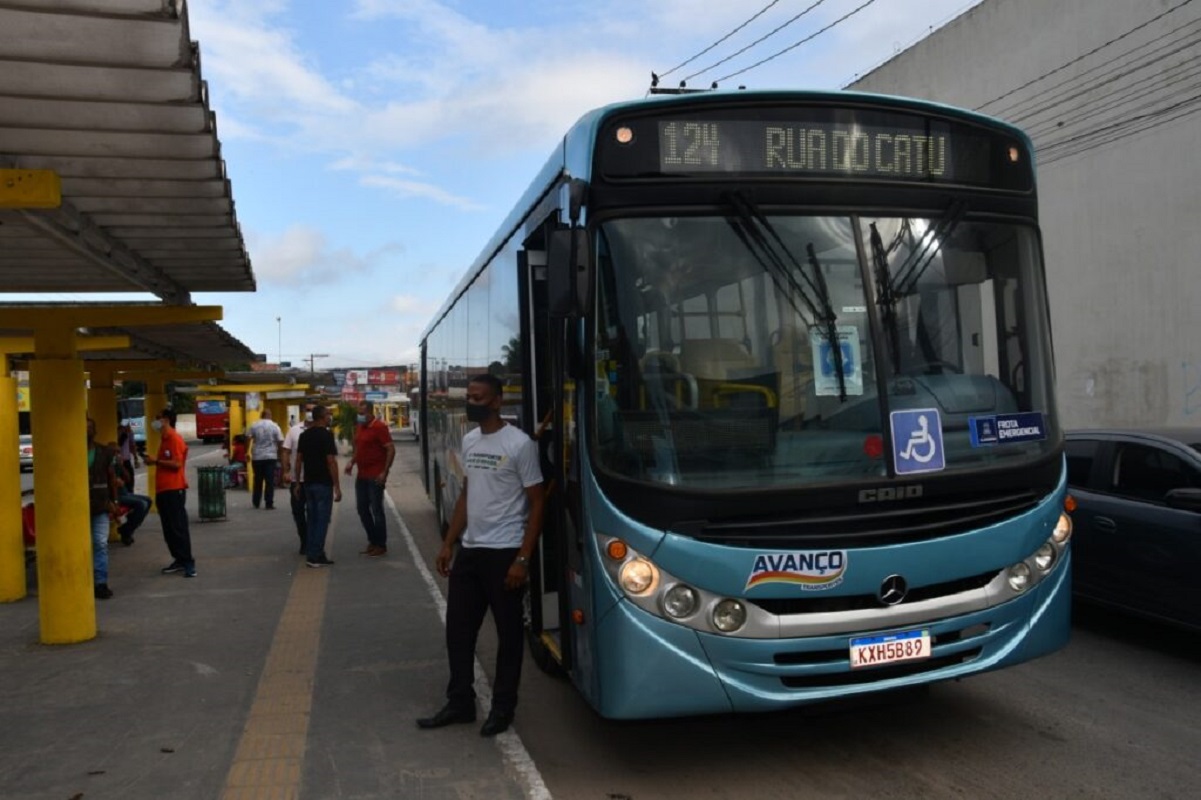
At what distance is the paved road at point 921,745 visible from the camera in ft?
14.9

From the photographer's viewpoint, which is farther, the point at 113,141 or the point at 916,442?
the point at 113,141

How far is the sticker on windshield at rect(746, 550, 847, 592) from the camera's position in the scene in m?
4.29

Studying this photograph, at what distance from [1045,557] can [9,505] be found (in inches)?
357

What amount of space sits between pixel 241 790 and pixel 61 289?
23.8ft

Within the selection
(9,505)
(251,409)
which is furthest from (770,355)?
(251,409)

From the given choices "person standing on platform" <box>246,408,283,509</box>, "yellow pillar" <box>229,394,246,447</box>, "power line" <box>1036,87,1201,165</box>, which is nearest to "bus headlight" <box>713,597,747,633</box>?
"power line" <box>1036,87,1201,165</box>

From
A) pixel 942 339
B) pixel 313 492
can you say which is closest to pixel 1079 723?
pixel 942 339

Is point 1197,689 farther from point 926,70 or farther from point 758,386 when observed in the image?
point 926,70

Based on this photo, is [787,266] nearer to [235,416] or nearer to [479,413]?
[479,413]

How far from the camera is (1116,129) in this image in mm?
16375

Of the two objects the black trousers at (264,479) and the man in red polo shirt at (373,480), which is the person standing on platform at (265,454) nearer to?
the black trousers at (264,479)

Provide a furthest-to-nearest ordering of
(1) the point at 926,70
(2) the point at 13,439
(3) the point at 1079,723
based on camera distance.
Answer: (1) the point at 926,70 → (2) the point at 13,439 → (3) the point at 1079,723

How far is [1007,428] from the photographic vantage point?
15.8ft

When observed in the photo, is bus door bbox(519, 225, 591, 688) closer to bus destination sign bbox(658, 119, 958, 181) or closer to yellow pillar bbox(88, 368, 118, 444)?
bus destination sign bbox(658, 119, 958, 181)
